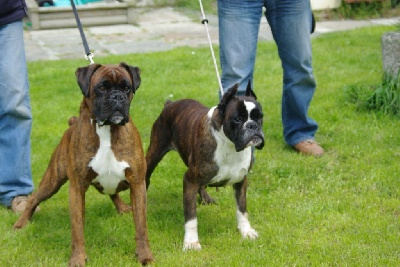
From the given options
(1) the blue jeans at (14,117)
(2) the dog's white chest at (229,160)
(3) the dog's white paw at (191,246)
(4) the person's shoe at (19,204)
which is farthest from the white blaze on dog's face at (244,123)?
(4) the person's shoe at (19,204)

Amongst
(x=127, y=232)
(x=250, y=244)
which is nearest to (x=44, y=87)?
(x=127, y=232)

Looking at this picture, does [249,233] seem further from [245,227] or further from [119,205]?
[119,205]

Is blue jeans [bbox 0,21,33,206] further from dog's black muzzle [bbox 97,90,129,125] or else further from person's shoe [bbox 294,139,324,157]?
person's shoe [bbox 294,139,324,157]

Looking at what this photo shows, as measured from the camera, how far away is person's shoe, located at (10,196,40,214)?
571 cm

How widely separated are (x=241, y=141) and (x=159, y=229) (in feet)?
3.97

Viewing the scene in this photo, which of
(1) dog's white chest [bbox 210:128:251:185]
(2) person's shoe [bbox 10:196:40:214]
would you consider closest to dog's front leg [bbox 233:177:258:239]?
(1) dog's white chest [bbox 210:128:251:185]

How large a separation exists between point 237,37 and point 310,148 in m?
1.57

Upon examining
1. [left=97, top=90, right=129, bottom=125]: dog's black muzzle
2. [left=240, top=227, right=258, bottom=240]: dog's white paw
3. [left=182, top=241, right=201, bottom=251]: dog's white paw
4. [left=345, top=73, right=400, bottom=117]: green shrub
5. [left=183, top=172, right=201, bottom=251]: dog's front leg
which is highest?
[left=97, top=90, right=129, bottom=125]: dog's black muzzle

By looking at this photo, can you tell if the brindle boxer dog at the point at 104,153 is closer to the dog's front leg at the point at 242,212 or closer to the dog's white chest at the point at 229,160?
the dog's white chest at the point at 229,160

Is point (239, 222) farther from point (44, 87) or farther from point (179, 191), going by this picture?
point (44, 87)

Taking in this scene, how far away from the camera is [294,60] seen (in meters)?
6.51

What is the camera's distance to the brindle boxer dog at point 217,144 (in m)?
4.45

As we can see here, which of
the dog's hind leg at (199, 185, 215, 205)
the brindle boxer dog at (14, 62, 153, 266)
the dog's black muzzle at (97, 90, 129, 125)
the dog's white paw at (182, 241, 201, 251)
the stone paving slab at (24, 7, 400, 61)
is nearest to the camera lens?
the dog's black muzzle at (97, 90, 129, 125)

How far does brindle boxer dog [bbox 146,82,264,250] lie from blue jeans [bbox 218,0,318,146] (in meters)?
0.73
